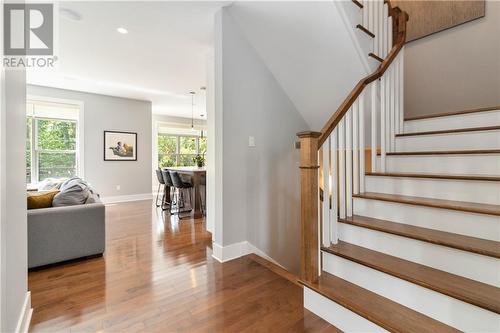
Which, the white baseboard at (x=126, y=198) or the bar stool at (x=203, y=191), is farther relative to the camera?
the white baseboard at (x=126, y=198)

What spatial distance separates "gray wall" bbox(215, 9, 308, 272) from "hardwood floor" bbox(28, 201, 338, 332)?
516 mm

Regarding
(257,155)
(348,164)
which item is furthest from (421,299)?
(257,155)

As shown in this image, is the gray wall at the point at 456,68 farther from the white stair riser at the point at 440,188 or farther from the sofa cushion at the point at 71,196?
the sofa cushion at the point at 71,196

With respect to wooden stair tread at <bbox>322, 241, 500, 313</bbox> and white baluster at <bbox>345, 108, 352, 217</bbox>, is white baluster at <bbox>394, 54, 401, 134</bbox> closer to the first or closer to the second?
white baluster at <bbox>345, 108, 352, 217</bbox>

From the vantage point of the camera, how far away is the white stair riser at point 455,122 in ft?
7.09

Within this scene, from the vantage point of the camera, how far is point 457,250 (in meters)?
1.44

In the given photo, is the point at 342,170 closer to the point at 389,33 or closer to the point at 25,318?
the point at 389,33

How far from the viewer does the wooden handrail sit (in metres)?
1.91

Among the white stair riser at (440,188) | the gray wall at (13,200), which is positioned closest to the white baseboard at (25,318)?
the gray wall at (13,200)

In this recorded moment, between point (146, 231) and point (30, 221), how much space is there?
5.03 feet

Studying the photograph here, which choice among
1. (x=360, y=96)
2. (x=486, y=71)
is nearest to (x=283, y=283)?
(x=360, y=96)

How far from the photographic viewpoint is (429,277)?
1427 millimetres

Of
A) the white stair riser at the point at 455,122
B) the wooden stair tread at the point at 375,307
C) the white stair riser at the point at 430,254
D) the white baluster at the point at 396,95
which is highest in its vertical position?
the white baluster at the point at 396,95

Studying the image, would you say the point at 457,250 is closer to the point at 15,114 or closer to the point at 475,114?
the point at 475,114
